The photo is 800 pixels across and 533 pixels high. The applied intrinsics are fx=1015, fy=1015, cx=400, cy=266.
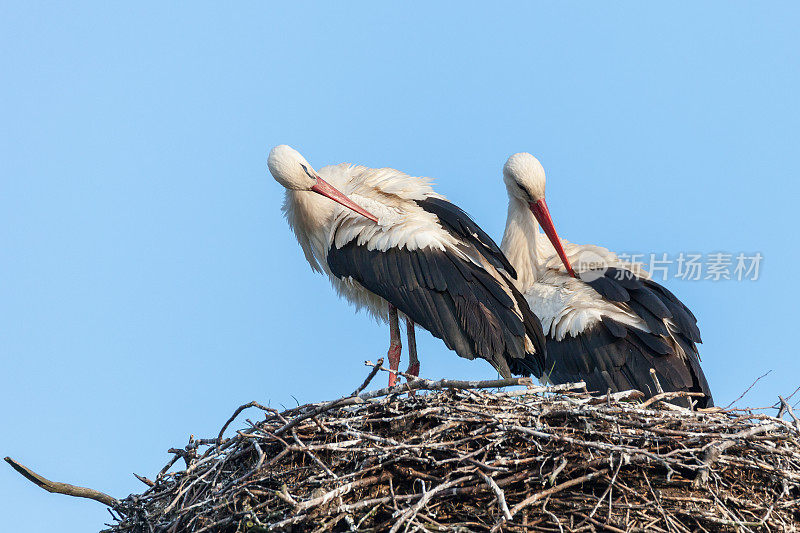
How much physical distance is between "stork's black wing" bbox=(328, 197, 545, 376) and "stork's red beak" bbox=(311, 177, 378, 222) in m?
0.18

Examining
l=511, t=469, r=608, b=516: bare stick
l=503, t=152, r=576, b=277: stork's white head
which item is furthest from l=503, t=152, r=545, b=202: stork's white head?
l=511, t=469, r=608, b=516: bare stick

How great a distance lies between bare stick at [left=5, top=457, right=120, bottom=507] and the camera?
3.91m

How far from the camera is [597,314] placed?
17.7 ft

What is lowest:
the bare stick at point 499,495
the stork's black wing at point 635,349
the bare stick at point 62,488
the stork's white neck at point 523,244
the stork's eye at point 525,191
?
the bare stick at point 499,495

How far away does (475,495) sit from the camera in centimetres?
373

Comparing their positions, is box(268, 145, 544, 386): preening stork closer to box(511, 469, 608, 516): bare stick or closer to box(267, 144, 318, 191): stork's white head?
box(267, 144, 318, 191): stork's white head

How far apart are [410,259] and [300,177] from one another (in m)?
0.77

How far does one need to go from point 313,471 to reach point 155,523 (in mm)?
757

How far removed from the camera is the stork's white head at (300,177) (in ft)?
17.7

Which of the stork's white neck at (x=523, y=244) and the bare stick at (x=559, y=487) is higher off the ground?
the stork's white neck at (x=523, y=244)

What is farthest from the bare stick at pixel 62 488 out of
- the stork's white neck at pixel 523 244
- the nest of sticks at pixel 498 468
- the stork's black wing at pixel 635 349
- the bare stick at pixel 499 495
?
the stork's white neck at pixel 523 244

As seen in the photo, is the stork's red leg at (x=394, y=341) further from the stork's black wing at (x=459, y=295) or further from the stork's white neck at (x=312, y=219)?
the stork's white neck at (x=312, y=219)

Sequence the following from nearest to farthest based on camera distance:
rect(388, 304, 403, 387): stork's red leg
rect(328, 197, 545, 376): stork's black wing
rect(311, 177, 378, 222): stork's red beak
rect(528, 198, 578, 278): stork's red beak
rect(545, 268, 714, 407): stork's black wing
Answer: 1. rect(328, 197, 545, 376): stork's black wing
2. rect(545, 268, 714, 407): stork's black wing
3. rect(311, 177, 378, 222): stork's red beak
4. rect(388, 304, 403, 387): stork's red leg
5. rect(528, 198, 578, 278): stork's red beak

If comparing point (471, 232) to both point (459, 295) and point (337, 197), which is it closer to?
point (459, 295)
